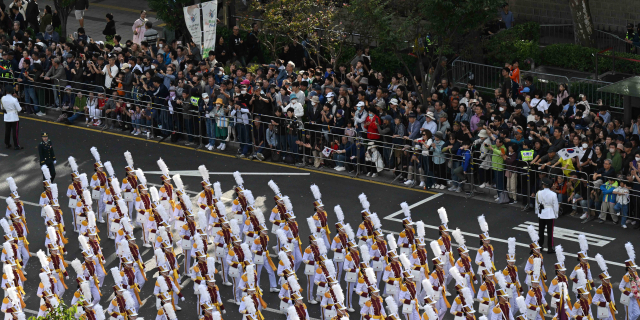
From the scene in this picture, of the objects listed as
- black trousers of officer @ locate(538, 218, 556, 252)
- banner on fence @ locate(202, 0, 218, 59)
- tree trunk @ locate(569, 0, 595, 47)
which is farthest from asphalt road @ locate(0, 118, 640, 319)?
tree trunk @ locate(569, 0, 595, 47)

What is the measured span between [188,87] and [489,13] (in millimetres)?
8747

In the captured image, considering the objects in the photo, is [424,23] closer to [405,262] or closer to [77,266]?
[405,262]

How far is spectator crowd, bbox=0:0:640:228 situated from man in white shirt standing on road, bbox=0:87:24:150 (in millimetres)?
2338

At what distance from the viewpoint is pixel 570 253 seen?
71.7 ft

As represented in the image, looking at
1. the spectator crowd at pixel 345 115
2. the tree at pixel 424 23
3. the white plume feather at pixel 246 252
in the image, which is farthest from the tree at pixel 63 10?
the white plume feather at pixel 246 252

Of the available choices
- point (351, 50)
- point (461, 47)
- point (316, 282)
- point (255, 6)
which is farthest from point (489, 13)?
point (316, 282)

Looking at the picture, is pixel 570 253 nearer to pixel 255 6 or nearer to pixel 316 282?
pixel 316 282

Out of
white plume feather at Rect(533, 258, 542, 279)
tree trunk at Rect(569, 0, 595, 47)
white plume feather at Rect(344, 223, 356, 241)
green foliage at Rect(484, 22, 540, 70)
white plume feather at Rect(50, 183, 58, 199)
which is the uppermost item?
tree trunk at Rect(569, 0, 595, 47)

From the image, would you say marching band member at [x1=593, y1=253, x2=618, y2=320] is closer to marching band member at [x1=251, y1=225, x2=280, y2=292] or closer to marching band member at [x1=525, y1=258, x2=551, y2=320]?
marching band member at [x1=525, y1=258, x2=551, y2=320]

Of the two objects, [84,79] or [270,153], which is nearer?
[270,153]

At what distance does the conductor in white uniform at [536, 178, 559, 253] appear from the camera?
21.2 meters

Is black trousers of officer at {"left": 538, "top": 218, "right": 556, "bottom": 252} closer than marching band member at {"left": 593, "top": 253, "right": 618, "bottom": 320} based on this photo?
No

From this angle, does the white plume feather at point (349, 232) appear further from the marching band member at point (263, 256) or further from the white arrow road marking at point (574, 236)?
the white arrow road marking at point (574, 236)

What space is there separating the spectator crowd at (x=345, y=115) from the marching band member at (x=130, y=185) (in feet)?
15.6
